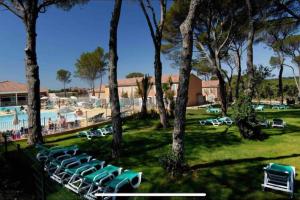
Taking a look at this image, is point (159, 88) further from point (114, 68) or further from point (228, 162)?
point (228, 162)

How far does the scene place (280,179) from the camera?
599 cm

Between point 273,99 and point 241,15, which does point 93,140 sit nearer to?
point 241,15

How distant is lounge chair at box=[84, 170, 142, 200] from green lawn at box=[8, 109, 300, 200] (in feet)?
0.83

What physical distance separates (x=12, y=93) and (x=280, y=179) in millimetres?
44745

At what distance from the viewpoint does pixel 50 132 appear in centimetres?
1459

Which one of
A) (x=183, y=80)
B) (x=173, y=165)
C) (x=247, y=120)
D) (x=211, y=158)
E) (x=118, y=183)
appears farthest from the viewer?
(x=247, y=120)

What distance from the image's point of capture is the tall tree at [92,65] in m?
53.6

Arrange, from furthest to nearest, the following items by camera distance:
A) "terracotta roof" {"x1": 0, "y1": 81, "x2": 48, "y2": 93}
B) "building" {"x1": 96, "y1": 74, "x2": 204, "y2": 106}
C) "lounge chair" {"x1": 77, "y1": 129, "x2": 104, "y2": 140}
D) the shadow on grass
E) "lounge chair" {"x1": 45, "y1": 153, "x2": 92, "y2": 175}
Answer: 1. "terracotta roof" {"x1": 0, "y1": 81, "x2": 48, "y2": 93}
2. "building" {"x1": 96, "y1": 74, "x2": 204, "y2": 106}
3. "lounge chair" {"x1": 77, "y1": 129, "x2": 104, "y2": 140}
4. the shadow on grass
5. "lounge chair" {"x1": 45, "y1": 153, "x2": 92, "y2": 175}

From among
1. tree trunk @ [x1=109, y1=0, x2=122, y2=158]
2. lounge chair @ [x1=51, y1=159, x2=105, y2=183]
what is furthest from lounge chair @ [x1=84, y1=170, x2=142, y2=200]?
tree trunk @ [x1=109, y1=0, x2=122, y2=158]

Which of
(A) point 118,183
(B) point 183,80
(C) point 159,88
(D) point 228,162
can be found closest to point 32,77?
(C) point 159,88

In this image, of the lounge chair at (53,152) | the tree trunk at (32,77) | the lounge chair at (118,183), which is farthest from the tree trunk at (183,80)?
the tree trunk at (32,77)

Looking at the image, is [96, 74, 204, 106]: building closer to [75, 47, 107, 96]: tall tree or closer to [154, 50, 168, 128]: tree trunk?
[75, 47, 107, 96]: tall tree

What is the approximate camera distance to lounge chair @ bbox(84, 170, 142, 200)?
5.96 m

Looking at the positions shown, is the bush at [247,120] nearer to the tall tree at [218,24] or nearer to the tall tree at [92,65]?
the tall tree at [218,24]
